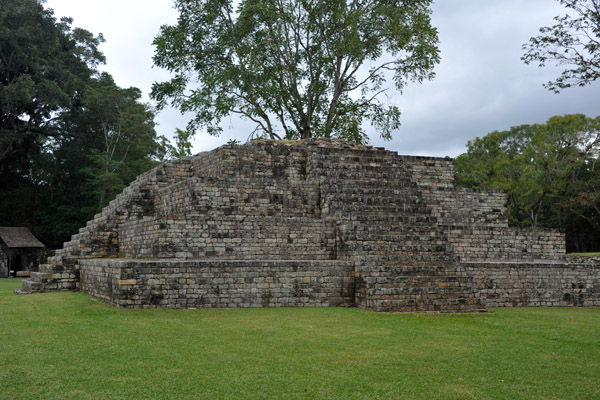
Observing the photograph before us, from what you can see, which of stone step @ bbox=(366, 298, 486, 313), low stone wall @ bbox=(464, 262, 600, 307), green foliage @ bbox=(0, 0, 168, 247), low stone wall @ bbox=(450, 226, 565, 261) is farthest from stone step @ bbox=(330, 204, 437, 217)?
green foliage @ bbox=(0, 0, 168, 247)

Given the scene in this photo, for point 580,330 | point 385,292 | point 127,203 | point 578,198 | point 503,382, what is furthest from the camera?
point 578,198

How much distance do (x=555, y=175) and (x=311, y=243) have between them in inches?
994

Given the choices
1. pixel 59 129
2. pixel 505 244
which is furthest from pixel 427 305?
pixel 59 129

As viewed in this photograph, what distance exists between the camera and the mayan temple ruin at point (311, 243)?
10781mm

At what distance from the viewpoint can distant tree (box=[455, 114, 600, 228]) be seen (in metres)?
32.7

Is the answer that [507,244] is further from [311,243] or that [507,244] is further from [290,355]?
[290,355]

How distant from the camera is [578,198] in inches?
1266

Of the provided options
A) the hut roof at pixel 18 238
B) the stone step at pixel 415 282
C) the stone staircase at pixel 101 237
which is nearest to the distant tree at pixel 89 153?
the hut roof at pixel 18 238

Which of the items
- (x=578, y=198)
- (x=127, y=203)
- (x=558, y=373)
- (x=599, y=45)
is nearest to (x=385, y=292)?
(x=558, y=373)

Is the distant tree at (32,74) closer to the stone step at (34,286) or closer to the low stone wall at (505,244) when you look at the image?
the stone step at (34,286)

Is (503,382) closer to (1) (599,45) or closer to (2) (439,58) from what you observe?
(1) (599,45)

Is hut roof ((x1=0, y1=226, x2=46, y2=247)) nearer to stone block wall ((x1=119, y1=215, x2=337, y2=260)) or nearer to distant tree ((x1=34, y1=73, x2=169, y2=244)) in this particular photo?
distant tree ((x1=34, y1=73, x2=169, y2=244))

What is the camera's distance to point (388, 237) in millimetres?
12141

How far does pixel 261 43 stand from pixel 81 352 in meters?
17.3
